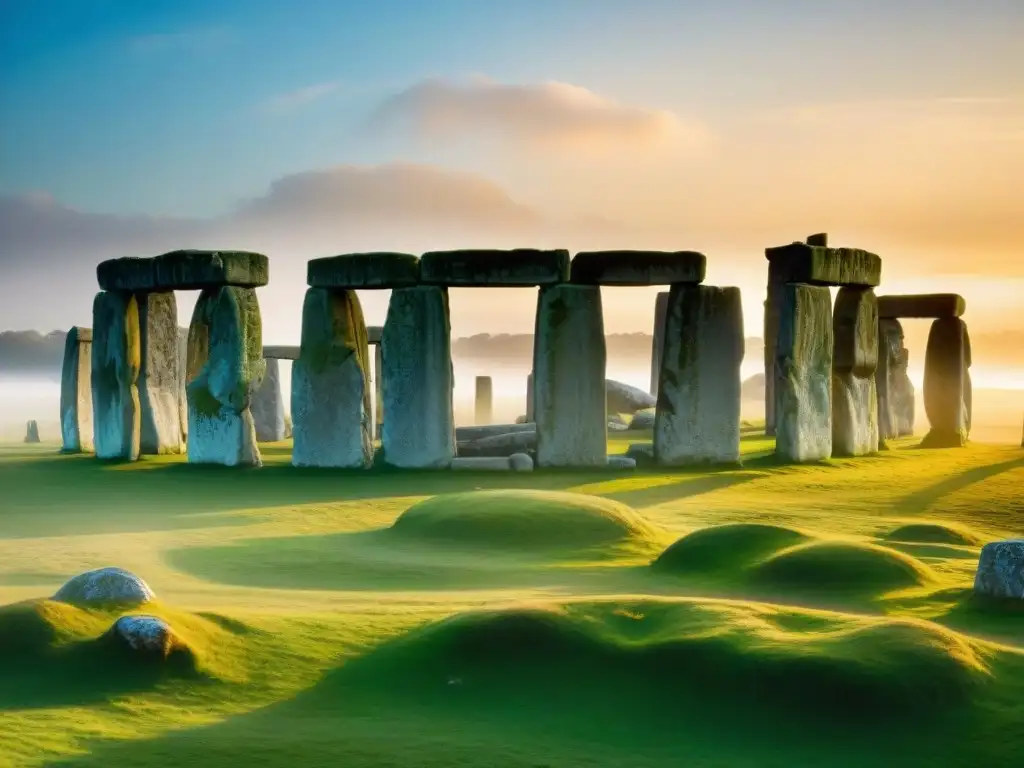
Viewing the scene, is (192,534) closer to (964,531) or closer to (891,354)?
(964,531)

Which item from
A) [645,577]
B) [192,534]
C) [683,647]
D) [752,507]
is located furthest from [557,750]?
[752,507]

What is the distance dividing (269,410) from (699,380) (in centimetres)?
1409

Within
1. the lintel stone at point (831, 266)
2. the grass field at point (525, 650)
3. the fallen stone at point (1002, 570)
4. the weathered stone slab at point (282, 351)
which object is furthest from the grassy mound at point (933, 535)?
the weathered stone slab at point (282, 351)

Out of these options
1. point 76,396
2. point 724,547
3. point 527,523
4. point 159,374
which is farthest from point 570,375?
point 76,396

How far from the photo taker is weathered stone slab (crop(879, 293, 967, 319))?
2825 cm

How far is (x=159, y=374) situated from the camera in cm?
2527

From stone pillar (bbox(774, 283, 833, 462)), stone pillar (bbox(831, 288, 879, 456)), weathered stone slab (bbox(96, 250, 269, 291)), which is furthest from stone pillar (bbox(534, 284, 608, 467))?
weathered stone slab (bbox(96, 250, 269, 291))

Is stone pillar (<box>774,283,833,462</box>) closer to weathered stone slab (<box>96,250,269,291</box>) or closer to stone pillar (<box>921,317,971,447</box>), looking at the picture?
stone pillar (<box>921,317,971,447</box>)

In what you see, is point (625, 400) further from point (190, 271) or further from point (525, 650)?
point (525, 650)

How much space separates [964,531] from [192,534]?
8.20 metres

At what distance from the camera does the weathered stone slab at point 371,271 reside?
21.6m

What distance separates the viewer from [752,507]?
1761 centimetres

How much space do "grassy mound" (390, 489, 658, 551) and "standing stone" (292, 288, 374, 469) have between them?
7271 mm

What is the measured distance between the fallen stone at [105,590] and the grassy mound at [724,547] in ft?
15.8
